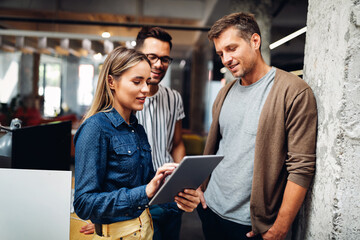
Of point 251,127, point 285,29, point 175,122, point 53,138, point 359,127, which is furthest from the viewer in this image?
point 285,29

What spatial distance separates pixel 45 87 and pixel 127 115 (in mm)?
7792

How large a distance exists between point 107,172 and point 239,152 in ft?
2.15

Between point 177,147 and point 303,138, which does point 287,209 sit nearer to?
point 303,138

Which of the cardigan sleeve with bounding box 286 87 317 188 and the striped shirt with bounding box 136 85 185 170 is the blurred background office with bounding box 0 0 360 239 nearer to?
the cardigan sleeve with bounding box 286 87 317 188

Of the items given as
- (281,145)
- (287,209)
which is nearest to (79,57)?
(281,145)

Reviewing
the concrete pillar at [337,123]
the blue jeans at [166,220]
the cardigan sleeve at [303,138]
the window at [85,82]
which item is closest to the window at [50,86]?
the window at [85,82]

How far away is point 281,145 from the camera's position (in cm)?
120

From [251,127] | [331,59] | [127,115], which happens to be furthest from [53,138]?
[331,59]

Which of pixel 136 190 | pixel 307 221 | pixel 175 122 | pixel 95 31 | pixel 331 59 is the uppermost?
pixel 95 31

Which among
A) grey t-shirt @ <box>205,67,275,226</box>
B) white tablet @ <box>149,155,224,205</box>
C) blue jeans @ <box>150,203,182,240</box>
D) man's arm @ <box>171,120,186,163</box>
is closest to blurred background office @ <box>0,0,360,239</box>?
grey t-shirt @ <box>205,67,275,226</box>

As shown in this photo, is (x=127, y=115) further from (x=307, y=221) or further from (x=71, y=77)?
(x=71, y=77)

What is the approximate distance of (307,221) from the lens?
1.15 metres

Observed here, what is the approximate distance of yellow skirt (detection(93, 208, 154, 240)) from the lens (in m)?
1.05

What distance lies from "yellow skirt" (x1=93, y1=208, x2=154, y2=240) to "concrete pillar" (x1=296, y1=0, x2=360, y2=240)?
67 centimetres
